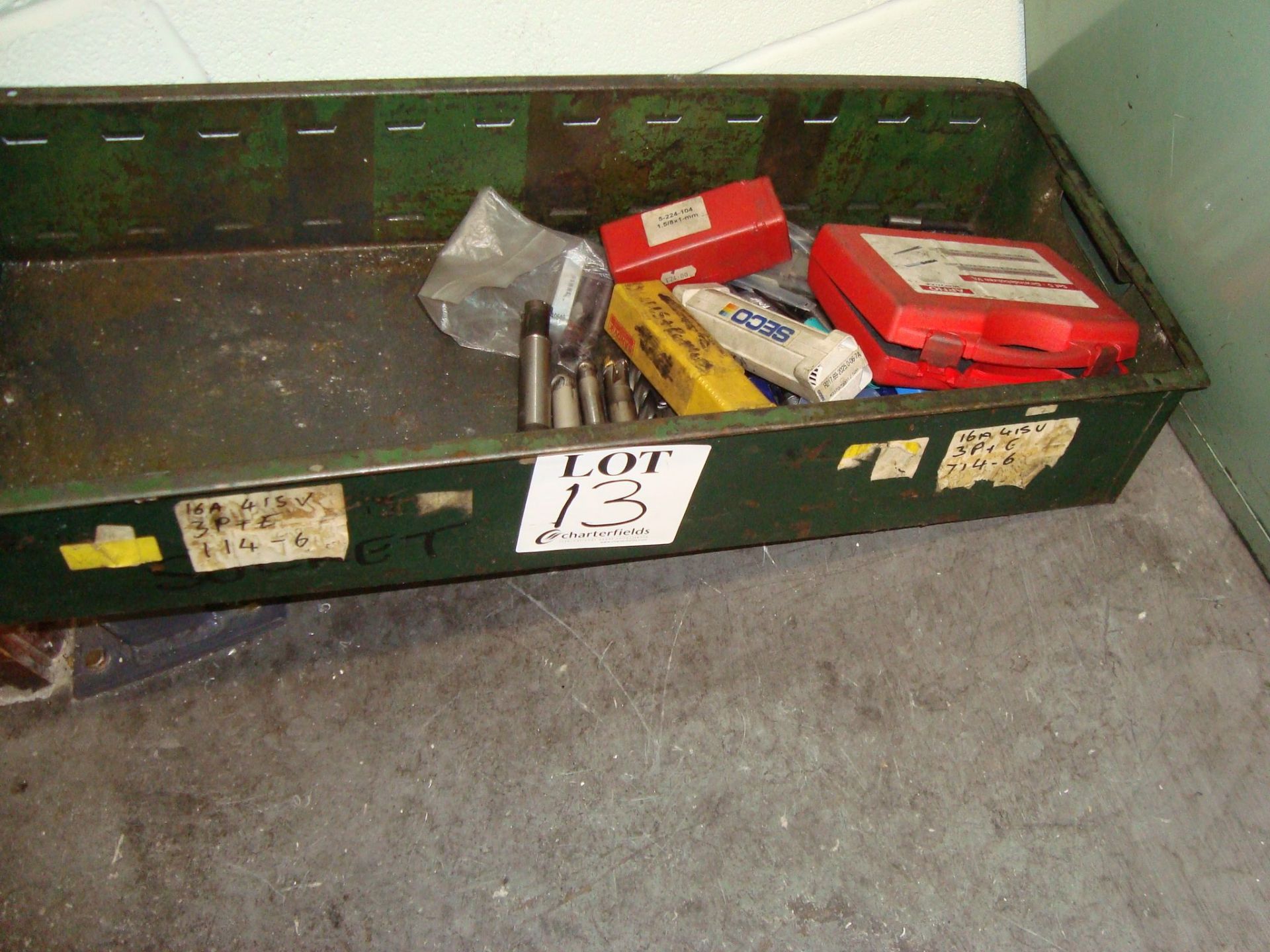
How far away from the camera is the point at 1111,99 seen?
5.42 ft

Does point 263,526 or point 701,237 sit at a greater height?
point 701,237

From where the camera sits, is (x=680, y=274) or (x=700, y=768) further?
(x=680, y=274)

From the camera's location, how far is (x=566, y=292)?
1.65 metres

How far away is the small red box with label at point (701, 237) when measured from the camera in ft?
5.34

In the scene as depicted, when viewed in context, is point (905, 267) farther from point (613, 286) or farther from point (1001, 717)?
point (1001, 717)

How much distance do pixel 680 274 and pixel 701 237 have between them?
63 mm

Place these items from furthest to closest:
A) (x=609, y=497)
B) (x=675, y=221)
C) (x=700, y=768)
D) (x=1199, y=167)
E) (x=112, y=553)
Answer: (x=675, y=221)
(x=1199, y=167)
(x=700, y=768)
(x=609, y=497)
(x=112, y=553)

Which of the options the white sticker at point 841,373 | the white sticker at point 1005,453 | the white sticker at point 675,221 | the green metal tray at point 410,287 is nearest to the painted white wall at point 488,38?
the green metal tray at point 410,287

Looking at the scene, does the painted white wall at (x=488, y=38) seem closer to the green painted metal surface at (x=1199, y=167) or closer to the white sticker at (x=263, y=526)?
the green painted metal surface at (x=1199, y=167)

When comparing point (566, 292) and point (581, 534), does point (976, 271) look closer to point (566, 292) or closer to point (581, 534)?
point (566, 292)

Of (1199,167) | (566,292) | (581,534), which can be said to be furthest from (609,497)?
(1199,167)

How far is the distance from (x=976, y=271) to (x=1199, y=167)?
1.08ft

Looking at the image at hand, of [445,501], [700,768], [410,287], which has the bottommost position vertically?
[700,768]

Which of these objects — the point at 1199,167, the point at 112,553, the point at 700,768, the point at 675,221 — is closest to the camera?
the point at 112,553
